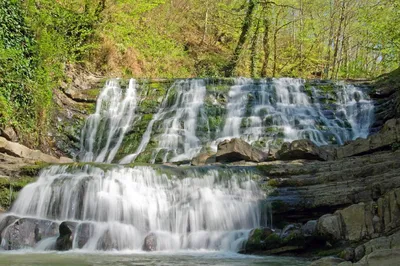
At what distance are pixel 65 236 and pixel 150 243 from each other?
1585 millimetres

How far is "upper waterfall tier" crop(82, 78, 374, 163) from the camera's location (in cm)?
1465

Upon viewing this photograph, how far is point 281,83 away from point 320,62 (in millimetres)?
14297

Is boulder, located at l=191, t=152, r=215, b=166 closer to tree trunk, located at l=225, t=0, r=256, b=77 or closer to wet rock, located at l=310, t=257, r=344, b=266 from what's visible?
wet rock, located at l=310, t=257, r=344, b=266

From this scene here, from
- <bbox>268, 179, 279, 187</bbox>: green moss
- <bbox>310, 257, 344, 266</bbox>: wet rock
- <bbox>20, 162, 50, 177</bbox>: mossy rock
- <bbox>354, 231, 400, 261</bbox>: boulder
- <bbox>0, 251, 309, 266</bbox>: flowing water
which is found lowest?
<bbox>0, 251, 309, 266</bbox>: flowing water

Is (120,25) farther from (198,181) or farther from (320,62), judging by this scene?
(320,62)

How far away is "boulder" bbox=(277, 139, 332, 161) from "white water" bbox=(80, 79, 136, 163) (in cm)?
584

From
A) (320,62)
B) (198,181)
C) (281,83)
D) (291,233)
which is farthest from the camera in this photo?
(320,62)

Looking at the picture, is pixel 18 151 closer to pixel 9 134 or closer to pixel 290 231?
pixel 9 134

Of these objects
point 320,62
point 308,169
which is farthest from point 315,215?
point 320,62

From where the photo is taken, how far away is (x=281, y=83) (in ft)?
57.1

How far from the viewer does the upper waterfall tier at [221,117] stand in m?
14.6

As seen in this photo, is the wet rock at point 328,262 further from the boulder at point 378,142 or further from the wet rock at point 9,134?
the wet rock at point 9,134

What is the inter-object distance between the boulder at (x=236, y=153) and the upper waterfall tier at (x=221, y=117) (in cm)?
194

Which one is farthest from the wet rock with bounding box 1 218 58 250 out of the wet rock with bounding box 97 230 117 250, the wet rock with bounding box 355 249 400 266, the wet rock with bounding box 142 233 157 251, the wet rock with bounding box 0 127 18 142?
the wet rock with bounding box 355 249 400 266
